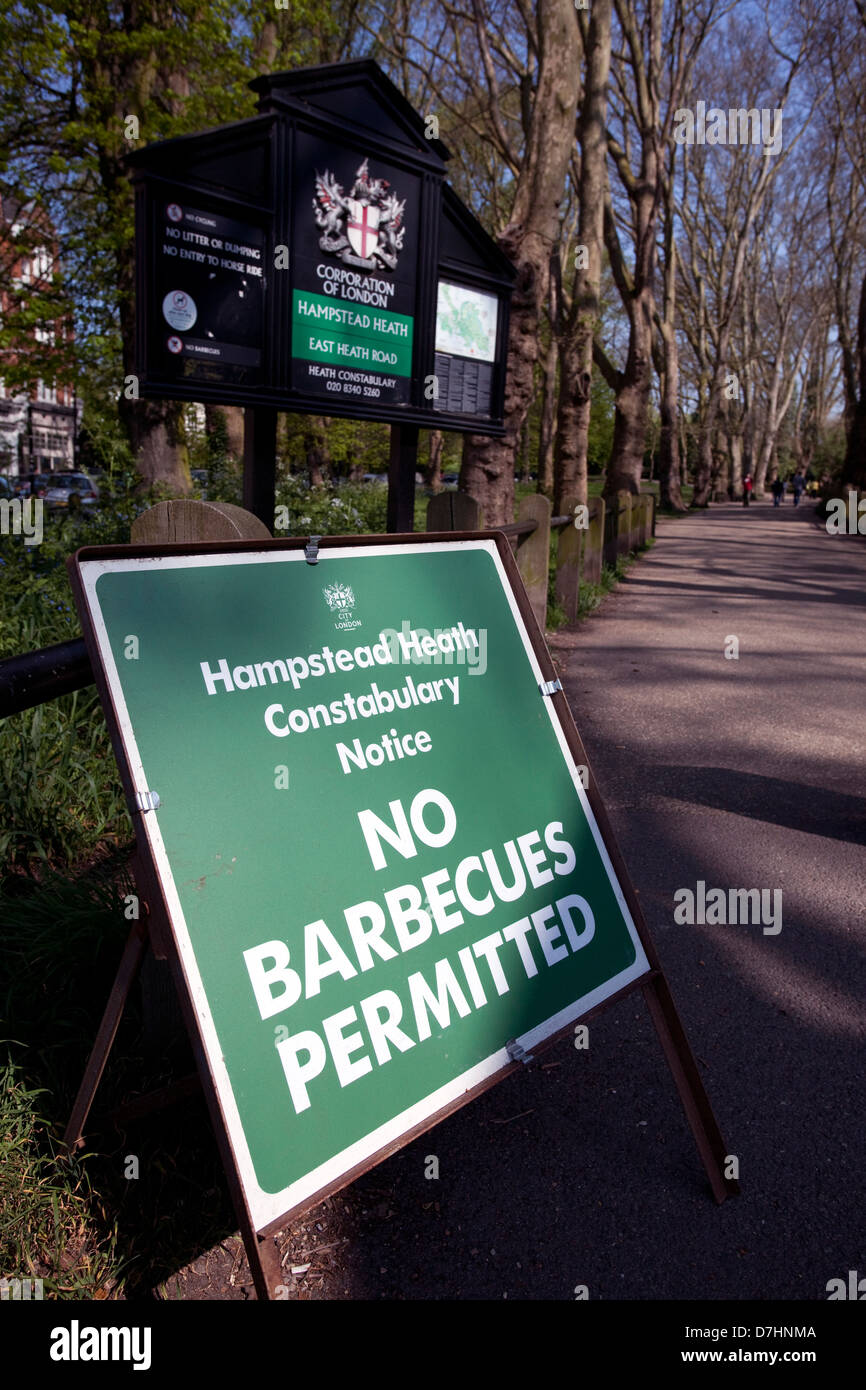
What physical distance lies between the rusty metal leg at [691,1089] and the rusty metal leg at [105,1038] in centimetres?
127

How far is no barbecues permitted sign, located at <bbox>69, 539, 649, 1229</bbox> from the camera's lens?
1.96 m

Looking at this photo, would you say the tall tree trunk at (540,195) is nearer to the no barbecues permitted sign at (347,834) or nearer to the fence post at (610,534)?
the fence post at (610,534)

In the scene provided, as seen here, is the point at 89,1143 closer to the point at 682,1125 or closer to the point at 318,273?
the point at 682,1125

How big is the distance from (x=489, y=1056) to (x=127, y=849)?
2017mm

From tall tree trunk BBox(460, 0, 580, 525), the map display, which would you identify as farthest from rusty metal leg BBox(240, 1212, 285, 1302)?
tall tree trunk BBox(460, 0, 580, 525)

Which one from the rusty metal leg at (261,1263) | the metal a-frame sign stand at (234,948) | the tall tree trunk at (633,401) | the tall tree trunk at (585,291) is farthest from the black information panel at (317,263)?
the tall tree trunk at (633,401)

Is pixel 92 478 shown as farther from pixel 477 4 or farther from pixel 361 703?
pixel 477 4

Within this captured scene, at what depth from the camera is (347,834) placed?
224 centimetres

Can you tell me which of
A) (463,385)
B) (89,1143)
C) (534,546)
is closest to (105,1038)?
(89,1143)

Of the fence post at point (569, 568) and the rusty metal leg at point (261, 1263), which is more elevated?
the fence post at point (569, 568)

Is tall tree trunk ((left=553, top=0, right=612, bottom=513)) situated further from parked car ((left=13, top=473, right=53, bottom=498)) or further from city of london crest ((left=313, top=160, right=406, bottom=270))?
city of london crest ((left=313, top=160, right=406, bottom=270))

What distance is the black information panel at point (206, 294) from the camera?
4.47 meters

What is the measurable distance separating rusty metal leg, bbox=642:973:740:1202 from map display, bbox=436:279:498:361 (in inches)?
172

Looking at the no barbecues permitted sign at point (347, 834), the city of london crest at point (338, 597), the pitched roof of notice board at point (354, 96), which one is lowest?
the no barbecues permitted sign at point (347, 834)
